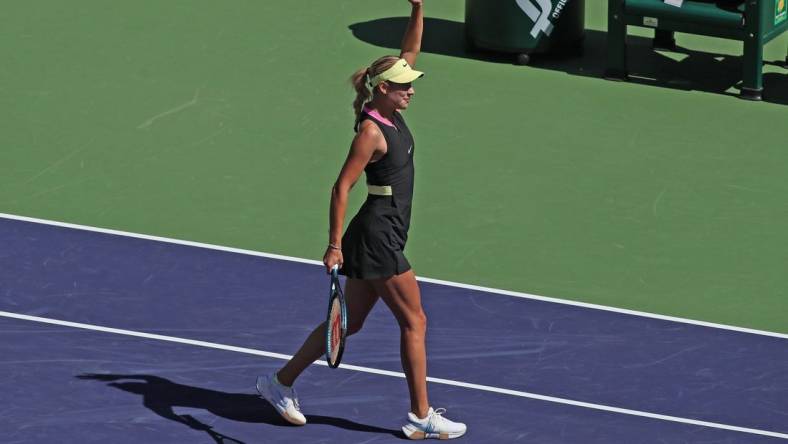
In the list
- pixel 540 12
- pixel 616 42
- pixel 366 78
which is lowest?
pixel 366 78

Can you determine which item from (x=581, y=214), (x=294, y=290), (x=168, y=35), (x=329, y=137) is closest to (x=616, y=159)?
(x=581, y=214)

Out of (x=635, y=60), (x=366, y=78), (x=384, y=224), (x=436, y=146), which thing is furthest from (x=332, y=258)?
(x=635, y=60)

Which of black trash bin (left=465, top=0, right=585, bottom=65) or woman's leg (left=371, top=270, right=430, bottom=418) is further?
black trash bin (left=465, top=0, right=585, bottom=65)

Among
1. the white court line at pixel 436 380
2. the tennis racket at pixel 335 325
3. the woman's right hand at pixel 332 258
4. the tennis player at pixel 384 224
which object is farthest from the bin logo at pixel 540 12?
the woman's right hand at pixel 332 258

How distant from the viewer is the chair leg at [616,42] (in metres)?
16.9

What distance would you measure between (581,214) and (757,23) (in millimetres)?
3122

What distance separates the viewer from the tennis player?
1024 cm

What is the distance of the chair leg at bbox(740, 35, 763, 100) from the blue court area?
4716 mm

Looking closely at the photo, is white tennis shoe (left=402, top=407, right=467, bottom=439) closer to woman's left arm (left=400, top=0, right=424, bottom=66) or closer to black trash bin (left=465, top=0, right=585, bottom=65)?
woman's left arm (left=400, top=0, right=424, bottom=66)

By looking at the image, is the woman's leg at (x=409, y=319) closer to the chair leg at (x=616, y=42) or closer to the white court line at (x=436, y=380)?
the white court line at (x=436, y=380)

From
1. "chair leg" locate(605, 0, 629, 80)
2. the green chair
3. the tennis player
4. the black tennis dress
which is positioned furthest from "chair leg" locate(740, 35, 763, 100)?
the black tennis dress

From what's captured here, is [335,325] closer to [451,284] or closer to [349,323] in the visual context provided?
[349,323]

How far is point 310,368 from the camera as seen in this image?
11695mm

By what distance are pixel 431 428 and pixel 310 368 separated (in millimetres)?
1234
